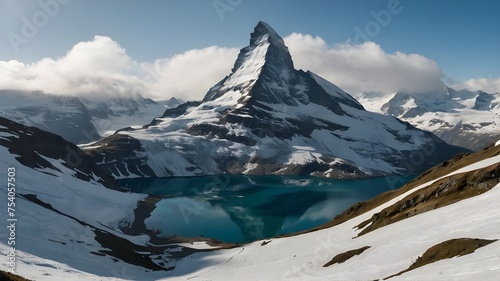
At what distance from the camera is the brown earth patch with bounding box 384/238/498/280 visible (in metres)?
29.1

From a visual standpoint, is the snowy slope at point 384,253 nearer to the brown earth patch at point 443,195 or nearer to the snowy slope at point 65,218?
the brown earth patch at point 443,195

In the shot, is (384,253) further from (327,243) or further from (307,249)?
(307,249)

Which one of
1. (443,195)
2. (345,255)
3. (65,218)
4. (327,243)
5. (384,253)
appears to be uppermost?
(65,218)

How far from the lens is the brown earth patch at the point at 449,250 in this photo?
29.1 m

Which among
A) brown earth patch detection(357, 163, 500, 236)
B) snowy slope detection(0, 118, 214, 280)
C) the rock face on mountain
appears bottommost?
brown earth patch detection(357, 163, 500, 236)

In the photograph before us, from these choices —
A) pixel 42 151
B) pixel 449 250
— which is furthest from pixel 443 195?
pixel 42 151

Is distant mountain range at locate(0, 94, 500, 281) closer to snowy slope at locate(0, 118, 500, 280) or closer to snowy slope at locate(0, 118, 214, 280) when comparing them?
snowy slope at locate(0, 118, 500, 280)

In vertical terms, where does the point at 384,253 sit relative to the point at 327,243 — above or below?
below

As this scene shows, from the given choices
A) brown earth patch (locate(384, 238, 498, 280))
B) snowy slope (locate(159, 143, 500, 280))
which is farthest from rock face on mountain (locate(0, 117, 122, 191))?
brown earth patch (locate(384, 238, 498, 280))

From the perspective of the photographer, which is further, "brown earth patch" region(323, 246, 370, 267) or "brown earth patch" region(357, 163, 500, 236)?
"brown earth patch" region(357, 163, 500, 236)

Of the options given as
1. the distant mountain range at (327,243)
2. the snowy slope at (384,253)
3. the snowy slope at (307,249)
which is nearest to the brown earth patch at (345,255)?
the distant mountain range at (327,243)

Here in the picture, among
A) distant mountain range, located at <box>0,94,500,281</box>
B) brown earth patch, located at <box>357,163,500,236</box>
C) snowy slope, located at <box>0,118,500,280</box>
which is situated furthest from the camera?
brown earth patch, located at <box>357,163,500,236</box>

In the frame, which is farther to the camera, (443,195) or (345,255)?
(443,195)

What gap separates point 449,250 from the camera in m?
30.7
